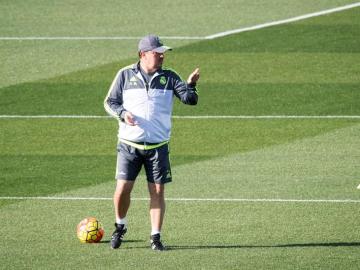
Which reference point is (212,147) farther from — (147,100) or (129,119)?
(129,119)

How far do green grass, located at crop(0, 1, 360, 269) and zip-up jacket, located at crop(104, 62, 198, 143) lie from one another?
4.48 feet

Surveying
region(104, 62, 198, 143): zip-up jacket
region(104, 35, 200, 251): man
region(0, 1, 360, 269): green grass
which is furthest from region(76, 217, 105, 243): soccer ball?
region(104, 62, 198, 143): zip-up jacket

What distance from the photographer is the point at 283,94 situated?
2367 centimetres

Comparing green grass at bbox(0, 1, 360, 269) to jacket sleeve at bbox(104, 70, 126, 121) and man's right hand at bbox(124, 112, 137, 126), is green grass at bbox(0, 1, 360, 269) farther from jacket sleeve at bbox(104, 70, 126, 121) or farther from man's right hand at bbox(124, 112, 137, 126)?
jacket sleeve at bbox(104, 70, 126, 121)

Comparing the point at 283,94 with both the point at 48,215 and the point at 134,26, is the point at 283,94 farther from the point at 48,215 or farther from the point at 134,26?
the point at 48,215

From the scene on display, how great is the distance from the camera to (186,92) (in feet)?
43.7

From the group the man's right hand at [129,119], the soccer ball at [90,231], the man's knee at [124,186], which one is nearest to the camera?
the man's right hand at [129,119]

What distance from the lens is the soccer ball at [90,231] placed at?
44.5 ft

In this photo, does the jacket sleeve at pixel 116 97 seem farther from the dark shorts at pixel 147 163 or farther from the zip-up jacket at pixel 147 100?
the dark shorts at pixel 147 163

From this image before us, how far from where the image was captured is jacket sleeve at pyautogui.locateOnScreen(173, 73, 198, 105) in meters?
13.2

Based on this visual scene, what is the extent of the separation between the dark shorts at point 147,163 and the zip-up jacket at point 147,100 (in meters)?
0.13

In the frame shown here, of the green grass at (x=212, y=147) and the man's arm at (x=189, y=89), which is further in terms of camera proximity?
the green grass at (x=212, y=147)

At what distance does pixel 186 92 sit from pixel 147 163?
95 centimetres

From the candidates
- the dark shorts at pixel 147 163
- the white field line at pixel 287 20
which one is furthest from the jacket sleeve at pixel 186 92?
the white field line at pixel 287 20
